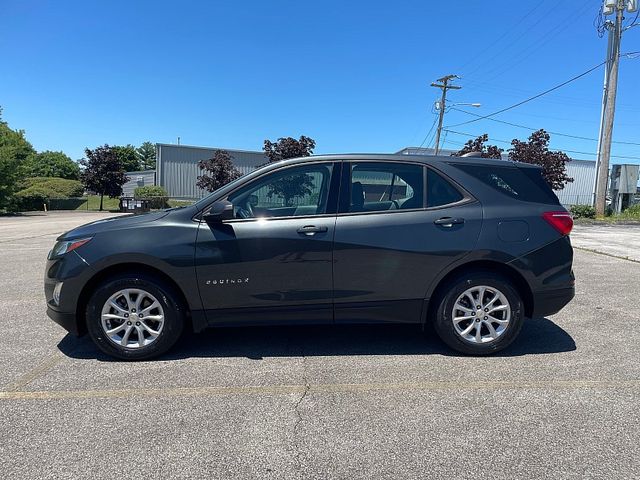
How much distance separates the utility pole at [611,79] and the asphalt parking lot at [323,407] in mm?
23261

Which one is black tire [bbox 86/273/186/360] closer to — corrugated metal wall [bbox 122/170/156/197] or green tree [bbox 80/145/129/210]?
green tree [bbox 80/145/129/210]

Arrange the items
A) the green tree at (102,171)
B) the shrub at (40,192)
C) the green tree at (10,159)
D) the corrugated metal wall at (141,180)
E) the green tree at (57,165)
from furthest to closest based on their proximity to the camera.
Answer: the green tree at (57,165) < the corrugated metal wall at (141,180) < the green tree at (102,171) < the shrub at (40,192) < the green tree at (10,159)

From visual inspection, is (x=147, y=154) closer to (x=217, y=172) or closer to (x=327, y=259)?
(x=217, y=172)

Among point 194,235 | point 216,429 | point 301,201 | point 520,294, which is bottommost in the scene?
point 216,429

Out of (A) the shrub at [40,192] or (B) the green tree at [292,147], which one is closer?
(B) the green tree at [292,147]

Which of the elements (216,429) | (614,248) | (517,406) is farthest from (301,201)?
(614,248)

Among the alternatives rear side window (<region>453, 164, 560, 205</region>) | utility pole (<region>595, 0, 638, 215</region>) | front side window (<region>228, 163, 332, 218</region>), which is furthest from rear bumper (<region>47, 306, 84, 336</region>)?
utility pole (<region>595, 0, 638, 215</region>)

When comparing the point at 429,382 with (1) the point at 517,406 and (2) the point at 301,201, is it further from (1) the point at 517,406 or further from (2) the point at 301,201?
(2) the point at 301,201

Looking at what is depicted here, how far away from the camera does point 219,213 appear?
3920 millimetres

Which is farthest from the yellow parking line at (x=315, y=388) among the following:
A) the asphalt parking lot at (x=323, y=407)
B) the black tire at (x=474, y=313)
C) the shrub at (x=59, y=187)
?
the shrub at (x=59, y=187)

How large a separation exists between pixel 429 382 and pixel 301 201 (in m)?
1.89

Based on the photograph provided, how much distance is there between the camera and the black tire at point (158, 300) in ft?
13.1

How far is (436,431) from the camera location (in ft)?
9.75

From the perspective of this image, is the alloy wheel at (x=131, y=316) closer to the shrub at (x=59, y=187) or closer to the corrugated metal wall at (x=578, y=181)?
the shrub at (x=59, y=187)
